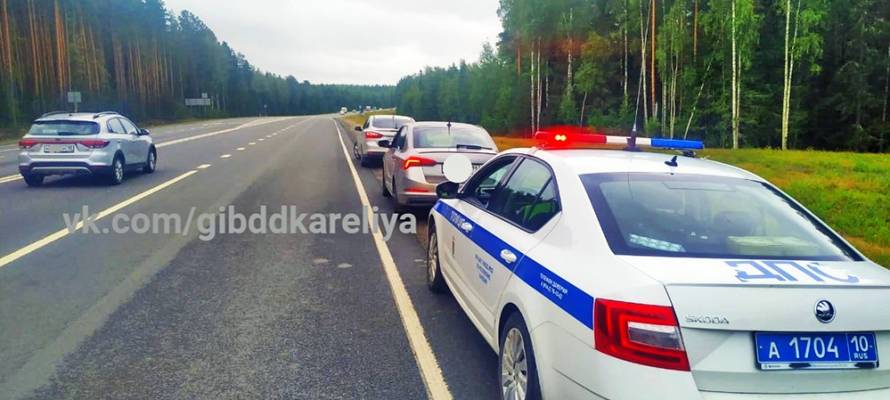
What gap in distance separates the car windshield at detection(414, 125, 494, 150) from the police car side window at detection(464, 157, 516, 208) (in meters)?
4.94

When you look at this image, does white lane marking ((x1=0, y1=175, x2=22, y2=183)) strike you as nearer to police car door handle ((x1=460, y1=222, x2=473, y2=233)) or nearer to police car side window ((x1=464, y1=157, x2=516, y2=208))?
police car side window ((x1=464, y1=157, x2=516, y2=208))

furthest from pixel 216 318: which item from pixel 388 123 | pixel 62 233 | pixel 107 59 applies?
pixel 107 59

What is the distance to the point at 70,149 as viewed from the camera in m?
13.9

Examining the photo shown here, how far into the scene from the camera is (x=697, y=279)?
8.81ft

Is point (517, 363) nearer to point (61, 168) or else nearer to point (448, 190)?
point (448, 190)

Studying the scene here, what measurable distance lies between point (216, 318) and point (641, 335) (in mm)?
3893

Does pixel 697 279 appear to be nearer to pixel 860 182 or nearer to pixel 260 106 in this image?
pixel 860 182

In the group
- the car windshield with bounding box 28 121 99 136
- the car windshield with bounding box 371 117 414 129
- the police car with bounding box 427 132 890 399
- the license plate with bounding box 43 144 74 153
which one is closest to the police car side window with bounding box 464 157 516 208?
the police car with bounding box 427 132 890 399

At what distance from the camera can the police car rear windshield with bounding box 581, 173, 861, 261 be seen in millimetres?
3141

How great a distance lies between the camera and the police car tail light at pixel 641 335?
2.58 metres

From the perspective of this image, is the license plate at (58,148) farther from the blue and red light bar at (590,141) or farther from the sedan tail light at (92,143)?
the blue and red light bar at (590,141)

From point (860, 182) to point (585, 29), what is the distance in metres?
40.6

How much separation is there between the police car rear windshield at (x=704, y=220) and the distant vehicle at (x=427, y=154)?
601cm

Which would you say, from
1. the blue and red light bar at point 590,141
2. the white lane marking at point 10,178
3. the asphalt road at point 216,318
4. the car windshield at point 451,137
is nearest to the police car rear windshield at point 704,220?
the blue and red light bar at point 590,141
